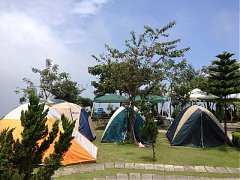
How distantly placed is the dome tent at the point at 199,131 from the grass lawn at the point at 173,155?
464 mm

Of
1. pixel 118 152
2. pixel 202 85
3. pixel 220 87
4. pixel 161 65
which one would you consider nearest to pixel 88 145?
pixel 118 152

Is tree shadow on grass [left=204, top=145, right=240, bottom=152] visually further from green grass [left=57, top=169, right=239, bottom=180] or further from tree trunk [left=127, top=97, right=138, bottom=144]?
green grass [left=57, top=169, right=239, bottom=180]

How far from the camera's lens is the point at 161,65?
18844 mm

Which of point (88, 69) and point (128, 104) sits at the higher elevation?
point (88, 69)

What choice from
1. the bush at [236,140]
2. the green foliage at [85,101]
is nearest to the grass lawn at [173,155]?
the bush at [236,140]

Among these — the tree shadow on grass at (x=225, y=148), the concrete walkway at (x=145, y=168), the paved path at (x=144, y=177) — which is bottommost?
the paved path at (x=144, y=177)

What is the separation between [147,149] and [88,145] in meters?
2.93

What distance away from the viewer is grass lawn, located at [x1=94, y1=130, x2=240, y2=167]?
1400 cm

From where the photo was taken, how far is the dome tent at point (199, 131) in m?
17.4

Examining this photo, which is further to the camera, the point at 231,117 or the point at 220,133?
the point at 231,117

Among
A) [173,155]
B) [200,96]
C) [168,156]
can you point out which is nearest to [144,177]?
[168,156]

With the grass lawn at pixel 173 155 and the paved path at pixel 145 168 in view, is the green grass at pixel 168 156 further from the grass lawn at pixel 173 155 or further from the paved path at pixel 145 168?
the paved path at pixel 145 168

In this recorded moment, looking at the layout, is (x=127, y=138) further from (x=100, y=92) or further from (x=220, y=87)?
(x=100, y=92)

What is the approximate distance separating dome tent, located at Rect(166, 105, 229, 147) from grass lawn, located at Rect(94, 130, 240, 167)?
46 cm
